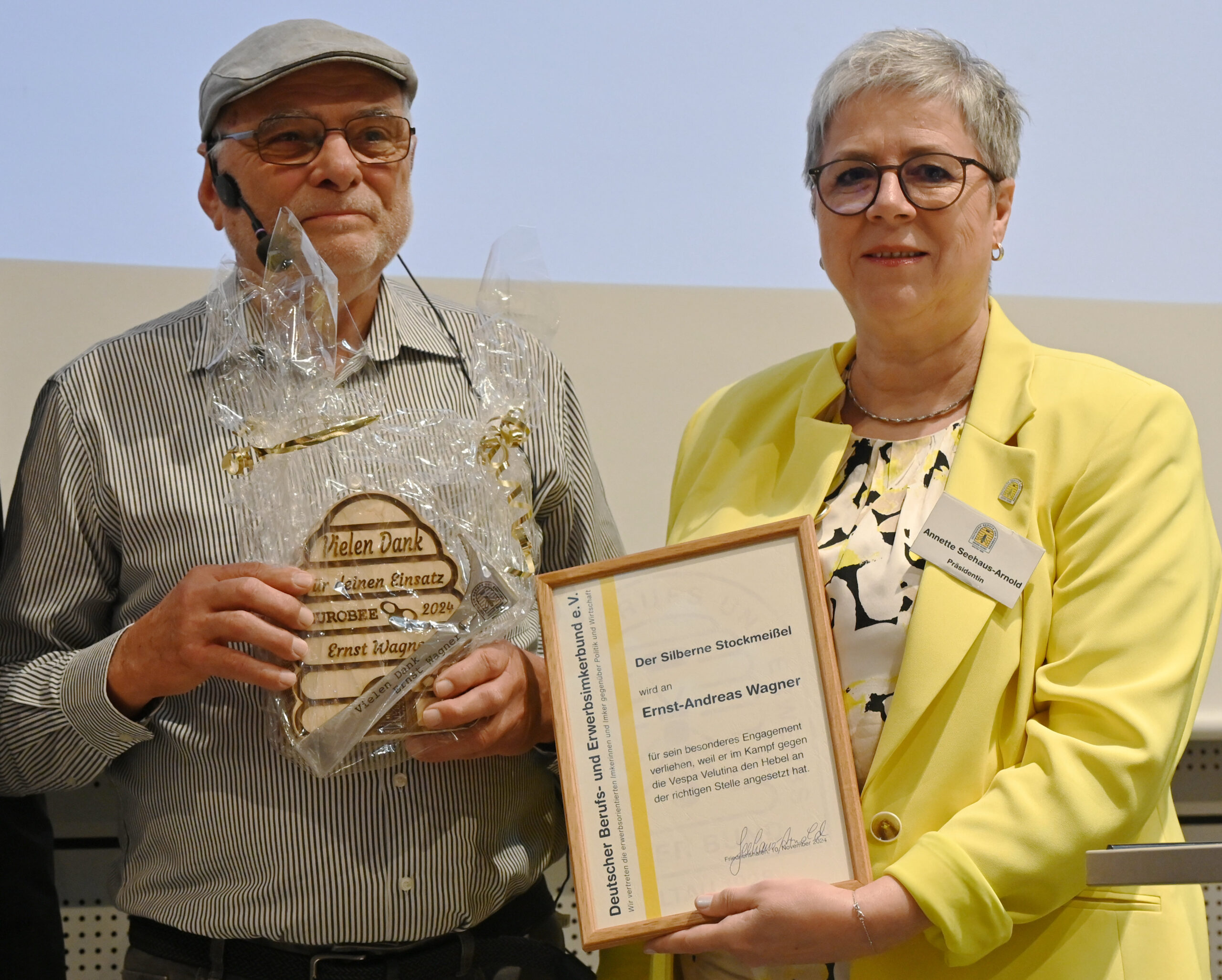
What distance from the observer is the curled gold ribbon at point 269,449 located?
1.42 meters

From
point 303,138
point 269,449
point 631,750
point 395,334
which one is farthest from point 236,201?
point 631,750

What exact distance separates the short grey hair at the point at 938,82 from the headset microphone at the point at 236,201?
2.71 feet

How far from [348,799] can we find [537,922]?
37 centimetres

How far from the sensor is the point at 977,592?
4.63 feet

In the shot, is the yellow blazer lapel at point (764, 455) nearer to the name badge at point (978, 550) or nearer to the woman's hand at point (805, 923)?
the name badge at point (978, 550)

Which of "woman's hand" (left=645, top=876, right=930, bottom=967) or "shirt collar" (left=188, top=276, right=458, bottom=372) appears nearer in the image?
"woman's hand" (left=645, top=876, right=930, bottom=967)

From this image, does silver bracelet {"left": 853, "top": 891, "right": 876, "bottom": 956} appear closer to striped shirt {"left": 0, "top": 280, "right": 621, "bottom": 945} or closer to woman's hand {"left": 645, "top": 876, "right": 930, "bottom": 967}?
woman's hand {"left": 645, "top": 876, "right": 930, "bottom": 967}

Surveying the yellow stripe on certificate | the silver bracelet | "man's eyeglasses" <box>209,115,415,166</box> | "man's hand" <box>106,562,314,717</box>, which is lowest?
the silver bracelet

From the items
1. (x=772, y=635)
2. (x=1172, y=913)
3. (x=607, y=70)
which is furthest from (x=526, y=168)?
(x=1172, y=913)

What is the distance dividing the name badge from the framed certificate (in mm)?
185

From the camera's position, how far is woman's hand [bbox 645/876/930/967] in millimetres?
1282

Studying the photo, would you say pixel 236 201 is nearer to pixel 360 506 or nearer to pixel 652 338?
pixel 360 506

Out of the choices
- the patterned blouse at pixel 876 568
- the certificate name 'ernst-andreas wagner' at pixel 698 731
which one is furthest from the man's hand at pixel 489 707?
the patterned blouse at pixel 876 568

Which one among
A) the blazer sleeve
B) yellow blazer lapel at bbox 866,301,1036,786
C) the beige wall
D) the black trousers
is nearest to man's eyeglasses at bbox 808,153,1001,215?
yellow blazer lapel at bbox 866,301,1036,786
